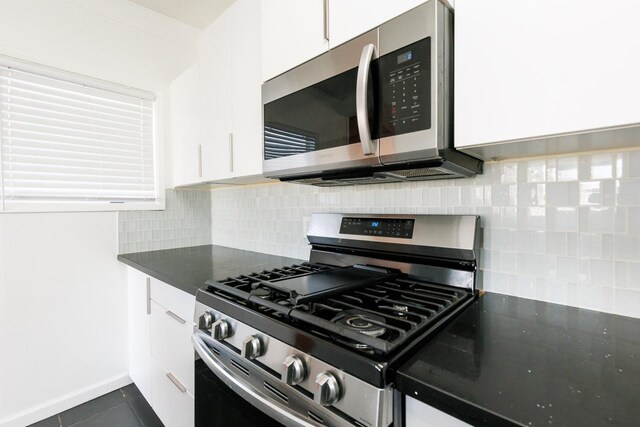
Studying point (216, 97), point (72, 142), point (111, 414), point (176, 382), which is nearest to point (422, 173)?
point (216, 97)


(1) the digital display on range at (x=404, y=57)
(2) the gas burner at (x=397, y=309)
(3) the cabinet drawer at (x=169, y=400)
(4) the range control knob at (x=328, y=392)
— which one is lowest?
(3) the cabinet drawer at (x=169, y=400)

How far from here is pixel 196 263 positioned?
5.61 ft

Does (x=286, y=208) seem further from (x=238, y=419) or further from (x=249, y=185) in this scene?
(x=238, y=419)

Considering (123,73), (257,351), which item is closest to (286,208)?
(257,351)

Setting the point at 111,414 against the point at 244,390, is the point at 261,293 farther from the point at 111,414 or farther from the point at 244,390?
the point at 111,414

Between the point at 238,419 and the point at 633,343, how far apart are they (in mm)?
1045

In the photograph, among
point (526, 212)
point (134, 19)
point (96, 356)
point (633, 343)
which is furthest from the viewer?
point (134, 19)

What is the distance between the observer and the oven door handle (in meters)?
0.73

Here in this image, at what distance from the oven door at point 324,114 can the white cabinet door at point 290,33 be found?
46 mm

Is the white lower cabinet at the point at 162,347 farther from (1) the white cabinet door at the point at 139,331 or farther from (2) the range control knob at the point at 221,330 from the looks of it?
(2) the range control knob at the point at 221,330

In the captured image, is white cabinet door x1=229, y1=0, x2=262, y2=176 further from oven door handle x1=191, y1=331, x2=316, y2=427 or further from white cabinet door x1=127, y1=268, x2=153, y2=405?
white cabinet door x1=127, y1=268, x2=153, y2=405

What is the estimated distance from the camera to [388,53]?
0.91 meters

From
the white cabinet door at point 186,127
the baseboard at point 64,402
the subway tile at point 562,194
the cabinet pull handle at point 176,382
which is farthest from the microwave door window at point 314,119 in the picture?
the baseboard at point 64,402

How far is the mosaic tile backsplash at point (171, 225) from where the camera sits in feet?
6.75
